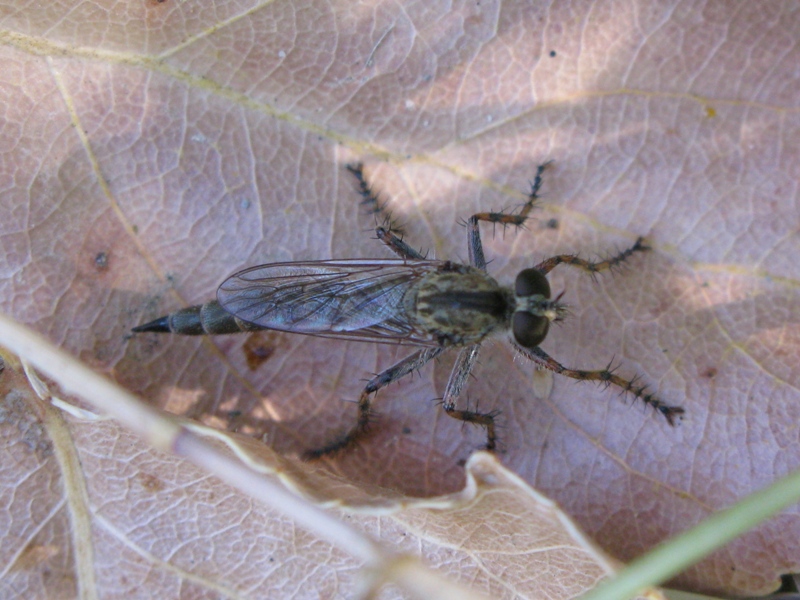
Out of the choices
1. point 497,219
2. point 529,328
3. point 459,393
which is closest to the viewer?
point 529,328

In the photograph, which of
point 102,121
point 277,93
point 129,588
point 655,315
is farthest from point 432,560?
point 102,121

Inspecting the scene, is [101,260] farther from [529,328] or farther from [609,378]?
[609,378]

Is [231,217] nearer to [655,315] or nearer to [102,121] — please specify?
[102,121]

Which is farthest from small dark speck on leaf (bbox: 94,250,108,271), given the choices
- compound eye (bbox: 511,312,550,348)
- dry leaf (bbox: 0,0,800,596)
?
compound eye (bbox: 511,312,550,348)

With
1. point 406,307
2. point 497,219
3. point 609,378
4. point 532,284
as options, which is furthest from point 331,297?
point 609,378

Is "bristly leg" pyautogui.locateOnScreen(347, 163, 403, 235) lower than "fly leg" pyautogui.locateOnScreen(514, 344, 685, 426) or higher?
higher

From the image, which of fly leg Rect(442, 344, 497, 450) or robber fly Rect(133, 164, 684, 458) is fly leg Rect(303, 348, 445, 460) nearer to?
robber fly Rect(133, 164, 684, 458)
